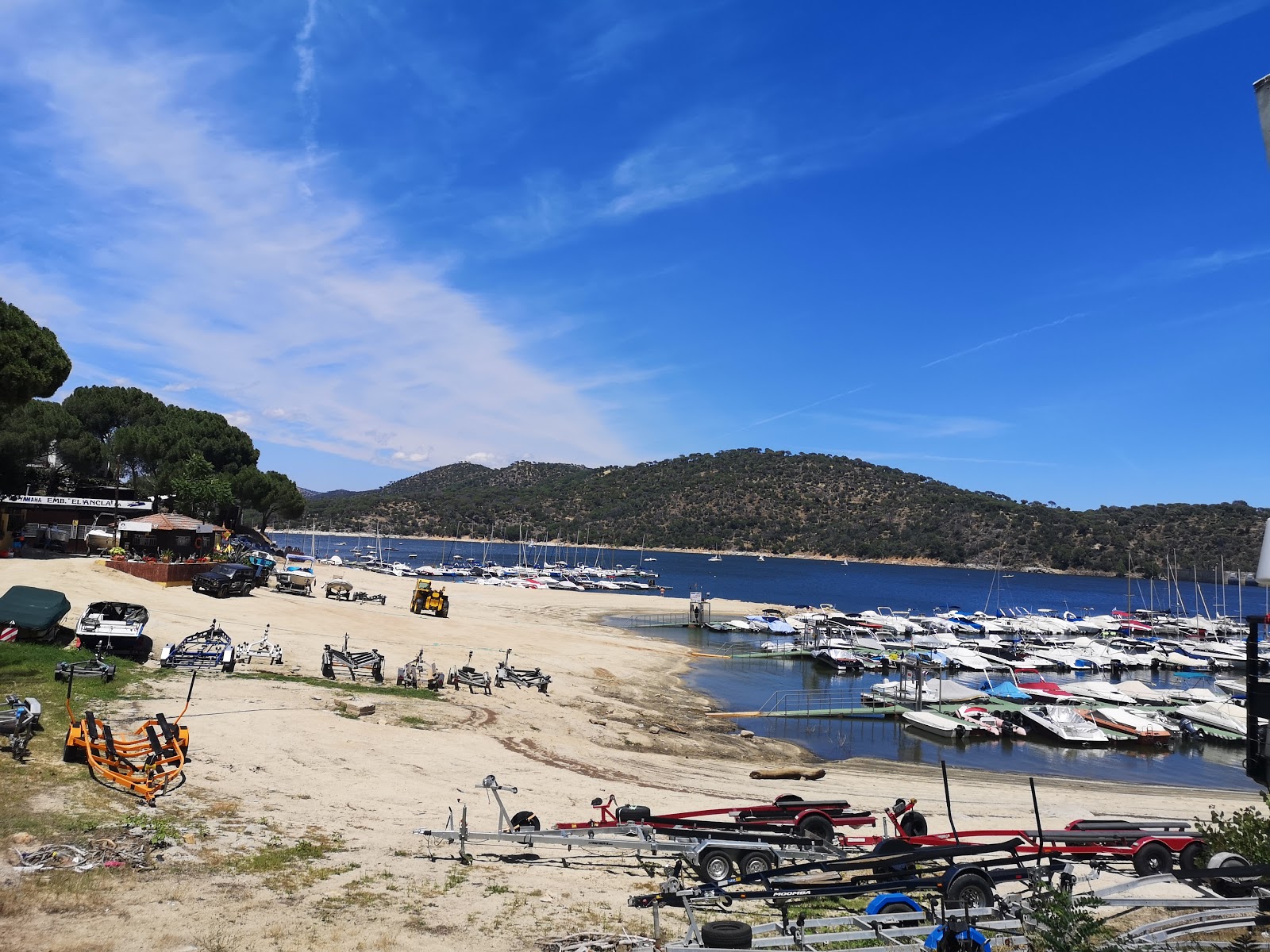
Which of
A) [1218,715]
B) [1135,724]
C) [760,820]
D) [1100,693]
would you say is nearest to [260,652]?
[760,820]

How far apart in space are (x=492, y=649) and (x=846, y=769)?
19.7 m

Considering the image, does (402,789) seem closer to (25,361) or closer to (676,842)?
(676,842)

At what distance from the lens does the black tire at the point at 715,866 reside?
11609 mm

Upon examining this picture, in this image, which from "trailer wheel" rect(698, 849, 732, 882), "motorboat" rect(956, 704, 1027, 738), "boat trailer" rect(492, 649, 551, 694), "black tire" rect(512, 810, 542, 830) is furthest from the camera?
"motorboat" rect(956, 704, 1027, 738)

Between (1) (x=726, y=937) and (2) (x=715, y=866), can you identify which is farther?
(2) (x=715, y=866)

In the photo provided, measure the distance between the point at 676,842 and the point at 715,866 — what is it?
33.6 inches

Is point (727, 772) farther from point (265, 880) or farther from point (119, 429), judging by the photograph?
point (119, 429)

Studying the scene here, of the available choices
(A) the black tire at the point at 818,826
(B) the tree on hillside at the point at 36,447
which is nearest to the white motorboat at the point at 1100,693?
(A) the black tire at the point at 818,826

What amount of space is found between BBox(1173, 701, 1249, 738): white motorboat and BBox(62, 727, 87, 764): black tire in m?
42.5

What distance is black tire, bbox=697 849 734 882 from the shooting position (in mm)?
11609

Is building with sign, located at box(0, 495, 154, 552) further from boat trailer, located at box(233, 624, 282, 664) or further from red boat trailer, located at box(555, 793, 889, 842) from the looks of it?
red boat trailer, located at box(555, 793, 889, 842)

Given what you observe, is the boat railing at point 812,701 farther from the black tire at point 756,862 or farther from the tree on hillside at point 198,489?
the tree on hillside at point 198,489

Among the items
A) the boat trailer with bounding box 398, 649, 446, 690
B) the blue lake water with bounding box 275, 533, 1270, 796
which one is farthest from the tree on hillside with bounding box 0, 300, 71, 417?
the blue lake water with bounding box 275, 533, 1270, 796

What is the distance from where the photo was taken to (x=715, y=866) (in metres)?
11.7
